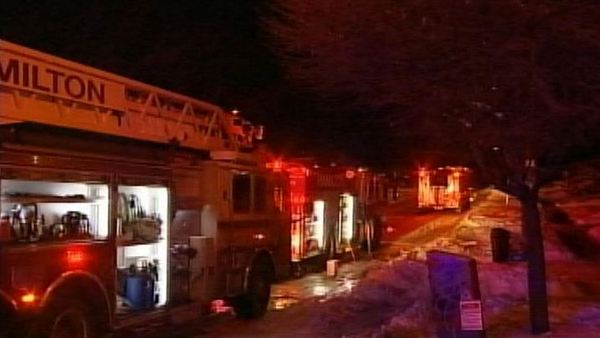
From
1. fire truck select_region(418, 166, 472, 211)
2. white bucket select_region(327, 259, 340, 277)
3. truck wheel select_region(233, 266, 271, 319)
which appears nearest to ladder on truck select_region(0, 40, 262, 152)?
truck wheel select_region(233, 266, 271, 319)

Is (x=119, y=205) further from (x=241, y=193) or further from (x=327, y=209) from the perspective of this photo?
(x=327, y=209)

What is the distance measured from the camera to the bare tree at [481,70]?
904 centimetres

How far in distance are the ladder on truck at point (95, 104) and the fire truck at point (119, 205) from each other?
0.6 inches

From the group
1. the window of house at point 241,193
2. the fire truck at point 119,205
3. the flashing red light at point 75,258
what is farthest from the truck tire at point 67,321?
the window of house at point 241,193

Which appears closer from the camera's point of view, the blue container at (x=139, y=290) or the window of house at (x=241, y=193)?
the blue container at (x=139, y=290)

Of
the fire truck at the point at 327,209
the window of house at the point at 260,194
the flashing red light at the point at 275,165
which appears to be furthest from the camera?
the fire truck at the point at 327,209

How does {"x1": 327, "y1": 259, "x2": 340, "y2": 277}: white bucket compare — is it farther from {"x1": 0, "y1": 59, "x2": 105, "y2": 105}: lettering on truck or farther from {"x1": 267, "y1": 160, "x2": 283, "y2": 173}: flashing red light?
{"x1": 0, "y1": 59, "x2": 105, "y2": 105}: lettering on truck

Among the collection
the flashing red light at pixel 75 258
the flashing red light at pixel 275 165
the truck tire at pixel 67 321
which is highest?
the flashing red light at pixel 275 165

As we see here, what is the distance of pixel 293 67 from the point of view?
11.9m

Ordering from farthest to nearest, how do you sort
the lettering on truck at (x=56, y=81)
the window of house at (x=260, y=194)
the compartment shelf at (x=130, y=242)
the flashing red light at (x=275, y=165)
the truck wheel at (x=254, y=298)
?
the flashing red light at (x=275, y=165), the window of house at (x=260, y=194), the truck wheel at (x=254, y=298), the compartment shelf at (x=130, y=242), the lettering on truck at (x=56, y=81)

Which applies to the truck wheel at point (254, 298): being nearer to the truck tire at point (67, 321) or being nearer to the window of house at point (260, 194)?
the window of house at point (260, 194)

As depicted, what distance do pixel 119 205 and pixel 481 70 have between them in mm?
4083

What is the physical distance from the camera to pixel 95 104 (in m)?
10.1

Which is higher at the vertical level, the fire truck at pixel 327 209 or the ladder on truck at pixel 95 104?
the ladder on truck at pixel 95 104
